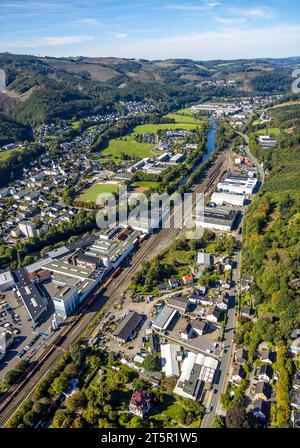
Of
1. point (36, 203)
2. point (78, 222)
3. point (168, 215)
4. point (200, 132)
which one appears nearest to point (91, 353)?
point (78, 222)

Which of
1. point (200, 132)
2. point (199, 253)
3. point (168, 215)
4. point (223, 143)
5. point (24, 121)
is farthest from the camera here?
point (24, 121)

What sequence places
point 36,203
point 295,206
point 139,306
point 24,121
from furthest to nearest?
point 24,121, point 36,203, point 295,206, point 139,306

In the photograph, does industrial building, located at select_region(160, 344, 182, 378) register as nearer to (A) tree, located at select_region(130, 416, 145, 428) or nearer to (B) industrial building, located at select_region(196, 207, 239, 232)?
(A) tree, located at select_region(130, 416, 145, 428)

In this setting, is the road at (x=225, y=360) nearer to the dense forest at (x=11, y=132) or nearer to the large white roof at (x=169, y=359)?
the large white roof at (x=169, y=359)

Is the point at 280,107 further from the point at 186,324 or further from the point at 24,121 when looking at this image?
the point at 186,324

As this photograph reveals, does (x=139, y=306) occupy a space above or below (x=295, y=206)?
below
